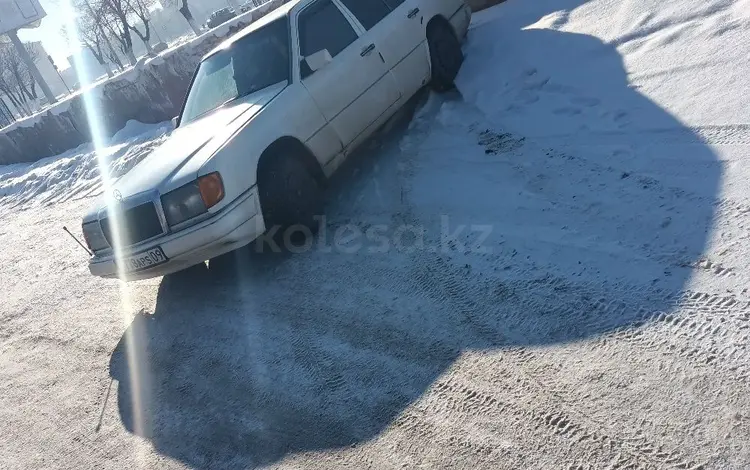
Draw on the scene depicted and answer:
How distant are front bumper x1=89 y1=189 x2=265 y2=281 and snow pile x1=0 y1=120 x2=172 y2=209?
6613mm

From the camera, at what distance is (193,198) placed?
410 centimetres

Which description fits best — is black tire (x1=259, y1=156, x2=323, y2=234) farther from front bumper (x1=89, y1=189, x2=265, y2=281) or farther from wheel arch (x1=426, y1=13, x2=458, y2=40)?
wheel arch (x1=426, y1=13, x2=458, y2=40)

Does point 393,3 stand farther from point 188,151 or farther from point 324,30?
point 188,151

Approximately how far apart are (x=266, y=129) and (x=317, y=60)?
859 millimetres

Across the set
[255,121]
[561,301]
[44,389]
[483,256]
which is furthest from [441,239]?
[44,389]

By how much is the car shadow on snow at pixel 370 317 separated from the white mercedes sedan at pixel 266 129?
49 centimetres

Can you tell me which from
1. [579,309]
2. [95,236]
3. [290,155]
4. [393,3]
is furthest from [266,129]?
[579,309]

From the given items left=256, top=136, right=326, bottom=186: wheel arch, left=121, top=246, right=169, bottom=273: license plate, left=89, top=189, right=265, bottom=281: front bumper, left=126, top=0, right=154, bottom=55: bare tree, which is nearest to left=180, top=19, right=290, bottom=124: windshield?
left=256, top=136, right=326, bottom=186: wheel arch

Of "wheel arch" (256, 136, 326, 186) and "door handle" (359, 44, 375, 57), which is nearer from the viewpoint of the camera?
"wheel arch" (256, 136, 326, 186)

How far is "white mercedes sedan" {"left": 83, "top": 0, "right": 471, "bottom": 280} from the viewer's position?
416 cm

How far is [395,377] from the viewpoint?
3.00 meters

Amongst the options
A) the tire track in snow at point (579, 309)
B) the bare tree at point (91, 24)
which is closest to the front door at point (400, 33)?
the tire track in snow at point (579, 309)

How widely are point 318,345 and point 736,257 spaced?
7.26 feet

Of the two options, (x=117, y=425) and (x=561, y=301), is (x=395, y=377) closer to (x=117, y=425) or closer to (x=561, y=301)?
(x=561, y=301)
